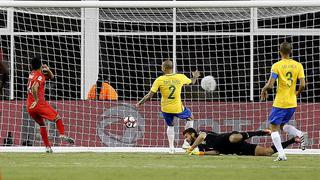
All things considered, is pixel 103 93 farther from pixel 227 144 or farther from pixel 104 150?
pixel 227 144

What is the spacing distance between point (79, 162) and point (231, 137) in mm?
3628

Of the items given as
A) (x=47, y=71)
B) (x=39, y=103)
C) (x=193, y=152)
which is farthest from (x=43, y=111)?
(x=193, y=152)

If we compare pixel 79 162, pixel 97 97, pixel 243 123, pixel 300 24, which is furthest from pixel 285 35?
pixel 79 162

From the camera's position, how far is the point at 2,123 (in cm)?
2242

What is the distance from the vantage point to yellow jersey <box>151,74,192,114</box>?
68.5ft

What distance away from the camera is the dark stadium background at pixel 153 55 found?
2317 centimetres

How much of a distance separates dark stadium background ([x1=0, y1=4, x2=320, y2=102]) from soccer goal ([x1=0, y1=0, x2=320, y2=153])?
0.02 metres

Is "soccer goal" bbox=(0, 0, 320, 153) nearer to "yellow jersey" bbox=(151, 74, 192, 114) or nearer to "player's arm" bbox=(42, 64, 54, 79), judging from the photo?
"yellow jersey" bbox=(151, 74, 192, 114)

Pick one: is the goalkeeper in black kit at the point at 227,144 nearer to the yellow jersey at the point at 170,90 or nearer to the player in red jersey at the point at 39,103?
the yellow jersey at the point at 170,90

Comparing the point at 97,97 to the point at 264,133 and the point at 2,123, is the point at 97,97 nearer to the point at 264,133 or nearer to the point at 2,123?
the point at 2,123

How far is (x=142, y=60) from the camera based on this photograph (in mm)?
23609

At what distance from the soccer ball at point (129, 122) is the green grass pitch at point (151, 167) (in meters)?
2.73

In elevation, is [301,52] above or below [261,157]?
above

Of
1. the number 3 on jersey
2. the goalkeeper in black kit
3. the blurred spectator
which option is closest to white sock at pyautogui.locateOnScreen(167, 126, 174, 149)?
the number 3 on jersey
